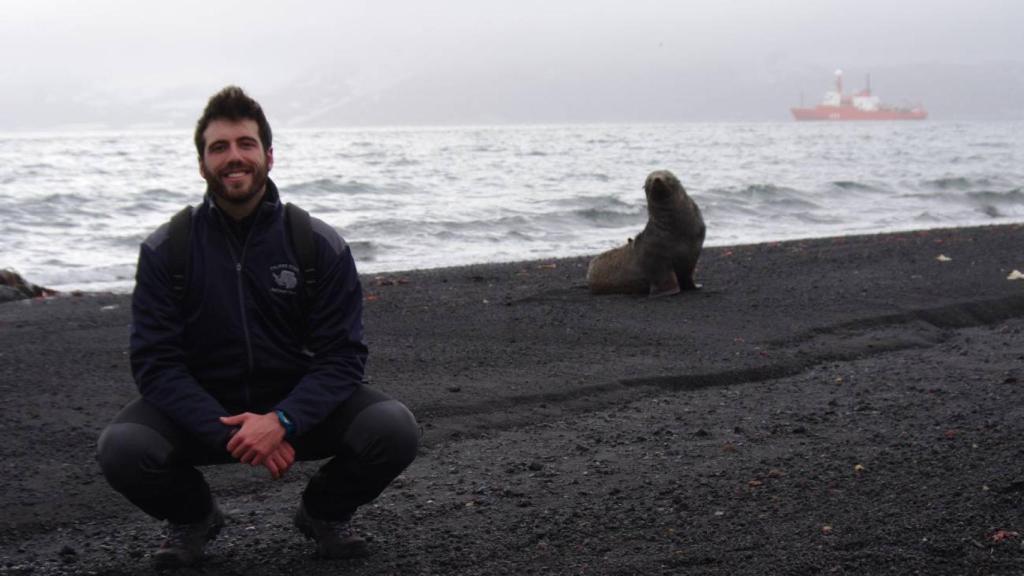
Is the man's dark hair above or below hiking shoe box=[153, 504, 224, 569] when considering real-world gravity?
above

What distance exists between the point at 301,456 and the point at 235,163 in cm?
88

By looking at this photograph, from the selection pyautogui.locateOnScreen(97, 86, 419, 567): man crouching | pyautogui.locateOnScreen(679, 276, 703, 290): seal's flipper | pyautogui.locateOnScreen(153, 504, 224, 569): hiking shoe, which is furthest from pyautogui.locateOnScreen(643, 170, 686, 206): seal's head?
pyautogui.locateOnScreen(153, 504, 224, 569): hiking shoe

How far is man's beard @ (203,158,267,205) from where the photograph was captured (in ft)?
10.3

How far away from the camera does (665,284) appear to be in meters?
8.59

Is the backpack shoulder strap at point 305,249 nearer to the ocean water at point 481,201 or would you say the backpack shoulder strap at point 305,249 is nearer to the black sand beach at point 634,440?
the black sand beach at point 634,440

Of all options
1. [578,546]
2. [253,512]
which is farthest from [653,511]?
[253,512]

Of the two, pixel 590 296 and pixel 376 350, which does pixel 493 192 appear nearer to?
pixel 590 296

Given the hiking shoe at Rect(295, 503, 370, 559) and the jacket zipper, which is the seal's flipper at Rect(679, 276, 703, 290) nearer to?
the hiking shoe at Rect(295, 503, 370, 559)

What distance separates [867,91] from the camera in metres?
130

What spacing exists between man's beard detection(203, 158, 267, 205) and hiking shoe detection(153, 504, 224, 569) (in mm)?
933

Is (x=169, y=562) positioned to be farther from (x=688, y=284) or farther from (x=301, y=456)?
(x=688, y=284)

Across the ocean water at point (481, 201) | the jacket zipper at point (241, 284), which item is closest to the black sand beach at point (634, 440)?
the jacket zipper at point (241, 284)

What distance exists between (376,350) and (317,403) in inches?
133

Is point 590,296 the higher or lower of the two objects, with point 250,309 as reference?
lower
